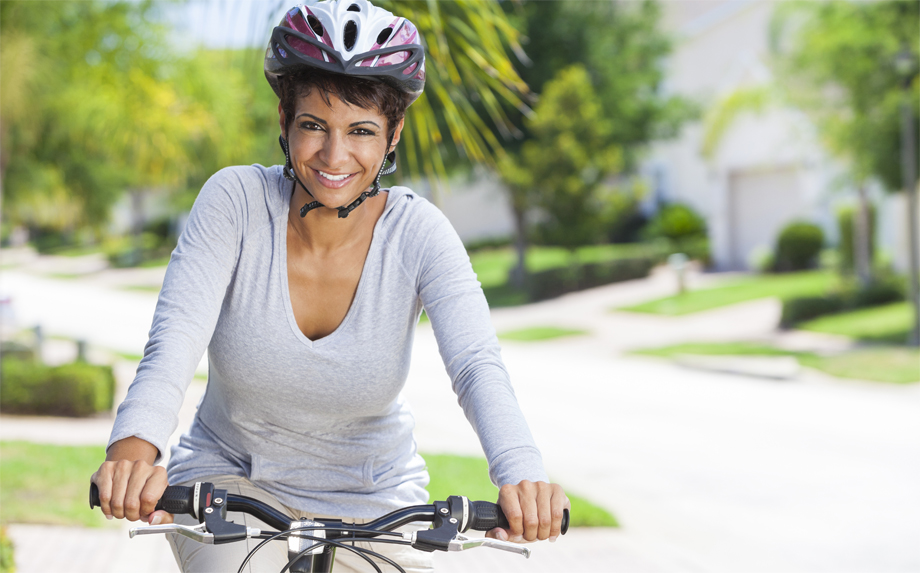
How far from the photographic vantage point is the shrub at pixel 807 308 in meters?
19.5

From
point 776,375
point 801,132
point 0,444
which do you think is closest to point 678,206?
point 801,132

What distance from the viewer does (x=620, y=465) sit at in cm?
859

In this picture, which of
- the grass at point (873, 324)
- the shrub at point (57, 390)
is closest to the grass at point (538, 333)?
the grass at point (873, 324)

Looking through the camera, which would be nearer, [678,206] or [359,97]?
[359,97]

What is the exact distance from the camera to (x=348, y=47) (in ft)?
7.50

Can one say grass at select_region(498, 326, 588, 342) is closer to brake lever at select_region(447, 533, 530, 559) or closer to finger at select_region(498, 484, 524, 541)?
finger at select_region(498, 484, 524, 541)

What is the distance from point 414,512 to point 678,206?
31501mm

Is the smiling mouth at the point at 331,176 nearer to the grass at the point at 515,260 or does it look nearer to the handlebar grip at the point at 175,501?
the handlebar grip at the point at 175,501

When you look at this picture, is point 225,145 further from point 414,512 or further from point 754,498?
point 414,512

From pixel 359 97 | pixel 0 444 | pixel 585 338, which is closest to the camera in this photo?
pixel 359 97

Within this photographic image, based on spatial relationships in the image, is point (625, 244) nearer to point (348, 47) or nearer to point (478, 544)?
point (348, 47)

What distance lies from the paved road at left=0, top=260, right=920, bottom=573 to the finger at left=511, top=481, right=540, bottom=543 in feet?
11.9

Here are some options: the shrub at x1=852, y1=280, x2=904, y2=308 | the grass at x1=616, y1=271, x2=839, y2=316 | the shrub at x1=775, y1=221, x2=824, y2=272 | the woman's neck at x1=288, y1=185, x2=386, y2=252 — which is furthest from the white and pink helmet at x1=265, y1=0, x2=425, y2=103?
the shrub at x1=775, y1=221, x2=824, y2=272

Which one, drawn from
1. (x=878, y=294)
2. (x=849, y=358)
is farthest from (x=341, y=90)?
(x=878, y=294)
